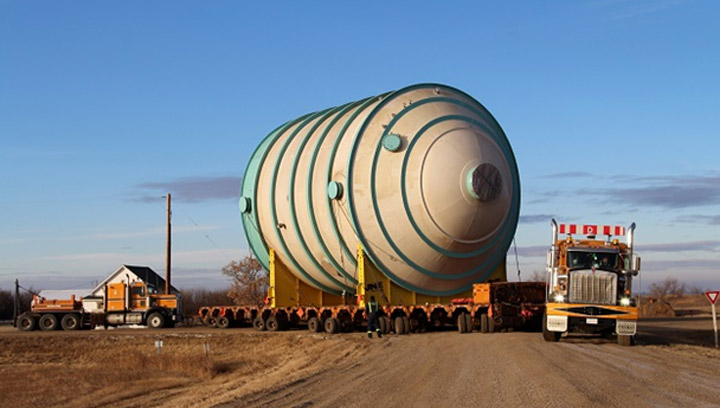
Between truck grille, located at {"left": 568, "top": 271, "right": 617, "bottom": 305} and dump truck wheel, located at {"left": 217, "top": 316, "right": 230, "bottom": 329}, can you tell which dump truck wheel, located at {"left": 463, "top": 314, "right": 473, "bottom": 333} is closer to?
truck grille, located at {"left": 568, "top": 271, "right": 617, "bottom": 305}

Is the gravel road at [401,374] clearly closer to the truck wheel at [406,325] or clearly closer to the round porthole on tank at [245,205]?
the truck wheel at [406,325]

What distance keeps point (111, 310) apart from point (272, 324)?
11.6 metres

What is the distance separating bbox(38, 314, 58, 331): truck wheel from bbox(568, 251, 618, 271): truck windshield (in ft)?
94.0

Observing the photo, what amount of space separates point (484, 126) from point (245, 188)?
11.4 meters

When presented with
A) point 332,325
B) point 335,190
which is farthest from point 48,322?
point 335,190

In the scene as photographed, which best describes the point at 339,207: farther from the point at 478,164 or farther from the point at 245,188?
the point at 245,188

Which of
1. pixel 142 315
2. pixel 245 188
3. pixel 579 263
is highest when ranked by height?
pixel 245 188

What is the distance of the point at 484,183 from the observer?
28.2 metres

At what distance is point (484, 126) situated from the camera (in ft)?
→ 100

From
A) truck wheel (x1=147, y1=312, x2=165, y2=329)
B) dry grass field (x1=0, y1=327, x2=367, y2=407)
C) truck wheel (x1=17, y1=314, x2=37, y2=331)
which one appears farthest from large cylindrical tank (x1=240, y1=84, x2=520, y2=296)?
truck wheel (x1=17, y1=314, x2=37, y2=331)

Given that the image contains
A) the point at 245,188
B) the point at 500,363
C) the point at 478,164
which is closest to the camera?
the point at 500,363

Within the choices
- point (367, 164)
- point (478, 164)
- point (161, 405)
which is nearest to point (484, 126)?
point (478, 164)

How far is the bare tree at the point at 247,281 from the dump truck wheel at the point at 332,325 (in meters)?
34.6

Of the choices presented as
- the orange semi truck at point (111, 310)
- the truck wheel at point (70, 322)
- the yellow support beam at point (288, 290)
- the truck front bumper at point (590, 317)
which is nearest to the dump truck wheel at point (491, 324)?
the truck front bumper at point (590, 317)
